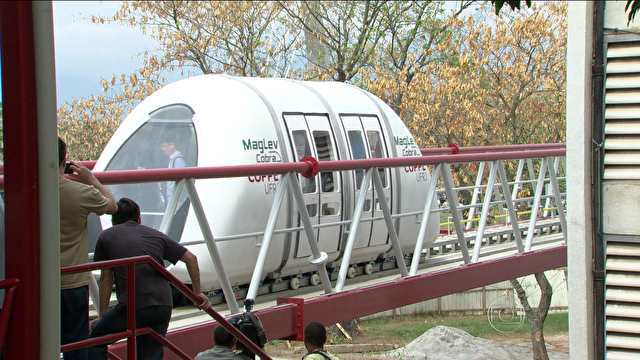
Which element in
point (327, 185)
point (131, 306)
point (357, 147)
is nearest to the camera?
point (131, 306)

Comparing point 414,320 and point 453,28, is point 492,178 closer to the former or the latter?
point 453,28

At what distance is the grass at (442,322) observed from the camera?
38.2 metres

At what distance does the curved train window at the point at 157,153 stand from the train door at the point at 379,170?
3.22m

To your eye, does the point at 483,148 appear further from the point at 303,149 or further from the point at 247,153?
the point at 247,153

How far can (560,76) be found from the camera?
34.3 m

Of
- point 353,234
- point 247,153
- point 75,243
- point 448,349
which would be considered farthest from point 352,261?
point 448,349

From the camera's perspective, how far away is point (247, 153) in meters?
12.1

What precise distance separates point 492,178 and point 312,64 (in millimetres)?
21282

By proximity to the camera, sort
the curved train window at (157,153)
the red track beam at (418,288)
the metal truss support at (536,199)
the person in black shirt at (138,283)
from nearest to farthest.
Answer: the person in black shirt at (138,283) < the red track beam at (418,288) < the curved train window at (157,153) < the metal truss support at (536,199)

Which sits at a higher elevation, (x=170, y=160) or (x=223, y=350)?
(x=170, y=160)

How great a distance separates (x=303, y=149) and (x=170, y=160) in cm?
200

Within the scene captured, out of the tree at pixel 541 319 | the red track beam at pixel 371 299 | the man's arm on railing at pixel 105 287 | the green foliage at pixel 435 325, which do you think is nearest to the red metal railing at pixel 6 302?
the man's arm on railing at pixel 105 287

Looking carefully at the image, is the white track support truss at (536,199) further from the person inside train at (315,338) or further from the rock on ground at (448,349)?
the rock on ground at (448,349)

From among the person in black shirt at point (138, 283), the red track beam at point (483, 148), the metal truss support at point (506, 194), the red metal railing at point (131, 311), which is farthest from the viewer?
the red track beam at point (483, 148)
